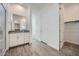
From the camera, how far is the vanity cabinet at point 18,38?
9.49 ft

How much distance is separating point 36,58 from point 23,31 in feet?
5.42

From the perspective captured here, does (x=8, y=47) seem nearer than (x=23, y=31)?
Yes

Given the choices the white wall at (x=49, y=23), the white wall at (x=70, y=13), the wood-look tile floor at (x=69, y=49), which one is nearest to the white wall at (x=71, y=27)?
the white wall at (x=70, y=13)

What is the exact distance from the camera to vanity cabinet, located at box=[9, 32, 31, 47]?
289 cm

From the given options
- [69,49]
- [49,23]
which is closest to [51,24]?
[49,23]

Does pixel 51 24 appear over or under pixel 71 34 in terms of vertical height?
over

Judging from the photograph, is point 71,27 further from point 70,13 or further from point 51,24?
point 51,24

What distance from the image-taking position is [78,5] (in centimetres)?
256

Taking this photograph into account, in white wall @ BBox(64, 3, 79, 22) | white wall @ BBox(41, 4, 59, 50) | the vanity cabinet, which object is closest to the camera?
white wall @ BBox(64, 3, 79, 22)

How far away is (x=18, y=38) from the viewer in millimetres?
3326

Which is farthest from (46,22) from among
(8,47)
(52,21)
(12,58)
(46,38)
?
(12,58)

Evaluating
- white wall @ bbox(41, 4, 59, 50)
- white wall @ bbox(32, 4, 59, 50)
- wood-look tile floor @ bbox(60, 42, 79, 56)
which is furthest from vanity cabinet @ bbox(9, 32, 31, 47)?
wood-look tile floor @ bbox(60, 42, 79, 56)

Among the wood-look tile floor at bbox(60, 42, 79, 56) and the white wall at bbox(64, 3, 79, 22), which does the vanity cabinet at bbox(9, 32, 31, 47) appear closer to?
the wood-look tile floor at bbox(60, 42, 79, 56)

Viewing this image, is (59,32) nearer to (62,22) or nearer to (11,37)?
(62,22)
